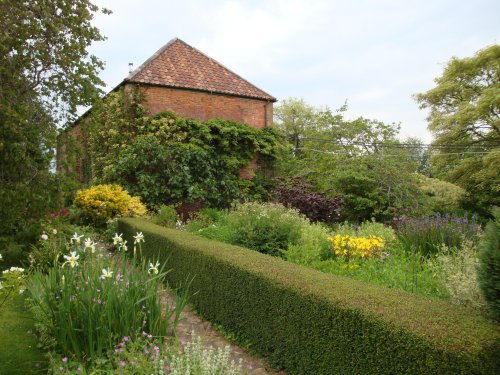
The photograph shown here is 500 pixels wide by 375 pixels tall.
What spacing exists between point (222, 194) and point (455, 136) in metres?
13.9

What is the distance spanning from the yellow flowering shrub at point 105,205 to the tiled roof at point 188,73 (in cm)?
456

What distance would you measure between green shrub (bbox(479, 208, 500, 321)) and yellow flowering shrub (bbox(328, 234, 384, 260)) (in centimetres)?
383

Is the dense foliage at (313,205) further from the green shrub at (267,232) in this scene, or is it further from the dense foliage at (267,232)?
the green shrub at (267,232)

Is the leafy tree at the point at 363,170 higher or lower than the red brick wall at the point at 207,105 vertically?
lower

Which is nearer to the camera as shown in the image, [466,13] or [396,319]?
[396,319]

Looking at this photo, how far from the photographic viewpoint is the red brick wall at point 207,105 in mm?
14102

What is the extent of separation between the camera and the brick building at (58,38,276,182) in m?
14.1

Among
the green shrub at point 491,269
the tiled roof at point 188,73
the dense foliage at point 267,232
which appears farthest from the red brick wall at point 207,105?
the green shrub at point 491,269

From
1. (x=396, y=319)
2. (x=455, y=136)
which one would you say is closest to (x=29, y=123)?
(x=396, y=319)

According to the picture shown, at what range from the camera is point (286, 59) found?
9336 millimetres

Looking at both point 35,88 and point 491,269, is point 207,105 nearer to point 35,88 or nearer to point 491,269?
point 35,88

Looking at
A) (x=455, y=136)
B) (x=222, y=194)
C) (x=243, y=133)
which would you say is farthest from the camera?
(x=455, y=136)

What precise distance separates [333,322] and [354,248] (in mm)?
3589

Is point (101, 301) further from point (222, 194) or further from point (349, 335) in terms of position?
point (222, 194)
